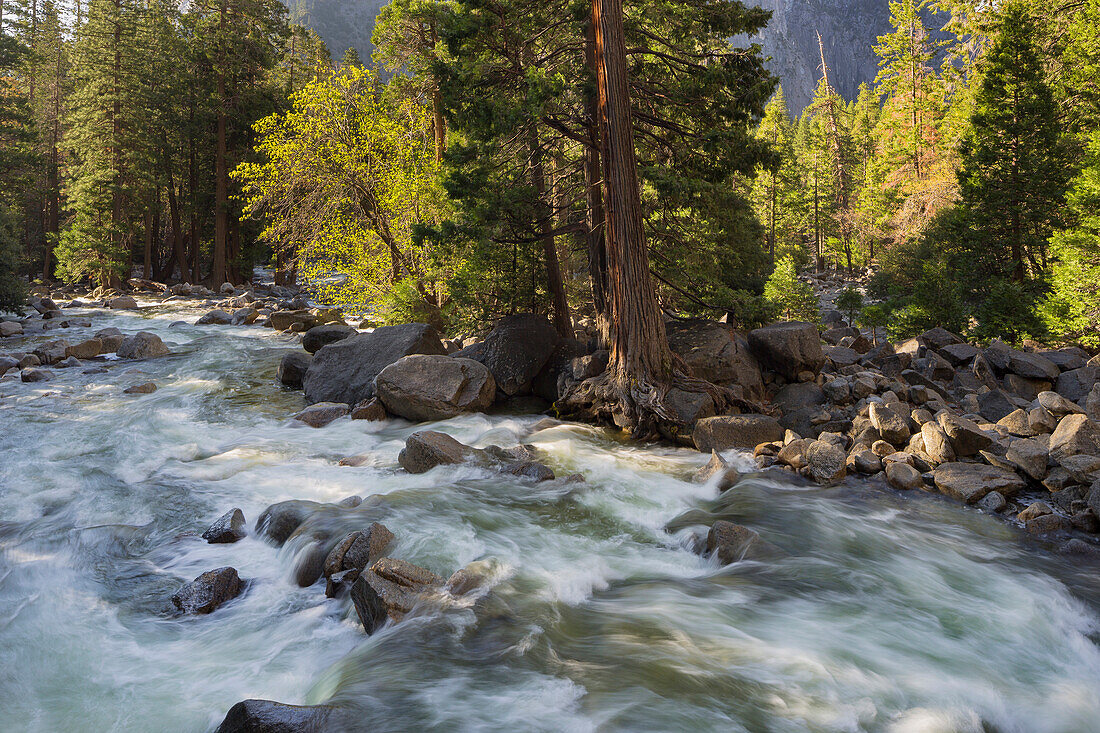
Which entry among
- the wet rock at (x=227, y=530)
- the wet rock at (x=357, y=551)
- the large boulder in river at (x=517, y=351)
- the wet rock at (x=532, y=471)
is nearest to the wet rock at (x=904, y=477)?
the wet rock at (x=532, y=471)

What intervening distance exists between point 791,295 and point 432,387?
1412 cm

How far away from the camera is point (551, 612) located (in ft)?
17.0

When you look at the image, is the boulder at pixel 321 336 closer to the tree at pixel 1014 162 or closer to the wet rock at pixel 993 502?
the wet rock at pixel 993 502

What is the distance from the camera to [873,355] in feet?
45.3

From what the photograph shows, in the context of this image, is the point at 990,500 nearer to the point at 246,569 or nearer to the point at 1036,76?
the point at 246,569

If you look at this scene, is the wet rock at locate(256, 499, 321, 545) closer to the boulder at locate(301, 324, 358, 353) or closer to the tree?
the boulder at locate(301, 324, 358, 353)

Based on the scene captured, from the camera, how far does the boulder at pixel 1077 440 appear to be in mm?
7555

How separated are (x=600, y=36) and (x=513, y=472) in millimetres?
7338

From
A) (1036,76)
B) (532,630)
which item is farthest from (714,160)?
(1036,76)

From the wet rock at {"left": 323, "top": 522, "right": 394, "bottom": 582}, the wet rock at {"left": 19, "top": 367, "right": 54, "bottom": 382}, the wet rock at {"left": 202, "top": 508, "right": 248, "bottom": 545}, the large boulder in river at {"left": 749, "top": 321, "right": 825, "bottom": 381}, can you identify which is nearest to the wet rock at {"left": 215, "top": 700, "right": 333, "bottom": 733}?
the wet rock at {"left": 323, "top": 522, "right": 394, "bottom": 582}

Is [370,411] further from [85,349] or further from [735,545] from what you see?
[85,349]

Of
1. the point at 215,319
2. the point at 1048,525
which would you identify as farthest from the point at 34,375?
the point at 1048,525

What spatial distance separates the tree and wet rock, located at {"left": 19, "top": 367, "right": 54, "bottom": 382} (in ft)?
78.4

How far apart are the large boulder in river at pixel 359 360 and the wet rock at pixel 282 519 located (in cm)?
585
